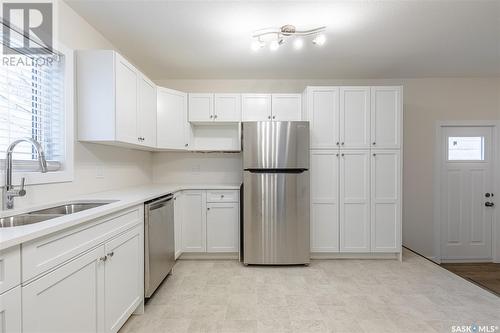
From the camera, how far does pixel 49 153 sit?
1886 mm

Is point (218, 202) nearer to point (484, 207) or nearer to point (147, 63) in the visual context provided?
point (147, 63)

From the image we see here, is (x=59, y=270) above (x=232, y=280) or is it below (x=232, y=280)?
above

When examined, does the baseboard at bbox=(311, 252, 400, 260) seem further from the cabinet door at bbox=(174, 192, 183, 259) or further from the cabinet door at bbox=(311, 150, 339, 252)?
the cabinet door at bbox=(174, 192, 183, 259)

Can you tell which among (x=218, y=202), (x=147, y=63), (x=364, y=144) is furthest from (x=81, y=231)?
(x=364, y=144)

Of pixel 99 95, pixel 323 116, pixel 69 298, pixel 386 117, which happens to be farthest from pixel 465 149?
pixel 69 298

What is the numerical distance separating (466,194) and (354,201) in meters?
2.09

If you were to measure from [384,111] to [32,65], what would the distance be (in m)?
3.45

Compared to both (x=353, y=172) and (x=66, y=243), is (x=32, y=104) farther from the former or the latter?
(x=353, y=172)

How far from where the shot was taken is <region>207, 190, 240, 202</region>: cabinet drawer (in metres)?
3.08

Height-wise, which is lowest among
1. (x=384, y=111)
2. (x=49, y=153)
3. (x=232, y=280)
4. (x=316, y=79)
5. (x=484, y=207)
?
(x=232, y=280)

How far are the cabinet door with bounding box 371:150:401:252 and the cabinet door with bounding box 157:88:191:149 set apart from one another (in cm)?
246

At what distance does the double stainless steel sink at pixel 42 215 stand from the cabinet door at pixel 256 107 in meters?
2.05

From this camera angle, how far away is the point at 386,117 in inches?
119

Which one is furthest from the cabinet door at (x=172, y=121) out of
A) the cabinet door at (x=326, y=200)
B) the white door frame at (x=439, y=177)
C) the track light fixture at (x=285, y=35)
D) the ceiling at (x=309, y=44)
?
the white door frame at (x=439, y=177)
